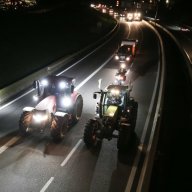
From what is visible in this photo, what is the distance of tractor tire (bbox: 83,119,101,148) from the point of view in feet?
50.3

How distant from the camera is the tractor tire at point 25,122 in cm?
1624

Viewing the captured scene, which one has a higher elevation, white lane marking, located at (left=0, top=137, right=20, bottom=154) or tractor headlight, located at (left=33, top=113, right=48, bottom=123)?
tractor headlight, located at (left=33, top=113, right=48, bottom=123)

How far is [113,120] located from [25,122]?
177 inches

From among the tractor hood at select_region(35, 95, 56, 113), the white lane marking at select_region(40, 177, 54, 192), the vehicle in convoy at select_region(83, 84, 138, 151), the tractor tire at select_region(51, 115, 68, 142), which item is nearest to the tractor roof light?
the vehicle in convoy at select_region(83, 84, 138, 151)

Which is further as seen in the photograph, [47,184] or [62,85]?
[62,85]

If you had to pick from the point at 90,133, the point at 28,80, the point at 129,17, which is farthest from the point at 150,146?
the point at 129,17

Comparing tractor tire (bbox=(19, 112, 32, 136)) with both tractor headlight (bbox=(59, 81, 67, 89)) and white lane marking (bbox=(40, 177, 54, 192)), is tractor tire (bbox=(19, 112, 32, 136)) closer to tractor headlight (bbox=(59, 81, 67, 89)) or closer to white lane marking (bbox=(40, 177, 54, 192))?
tractor headlight (bbox=(59, 81, 67, 89))

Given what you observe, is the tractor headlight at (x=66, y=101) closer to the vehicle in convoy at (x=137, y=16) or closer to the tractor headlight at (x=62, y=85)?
the tractor headlight at (x=62, y=85)

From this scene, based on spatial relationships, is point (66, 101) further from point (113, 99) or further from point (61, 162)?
point (61, 162)

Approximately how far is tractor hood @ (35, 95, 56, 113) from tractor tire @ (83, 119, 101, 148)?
2244 millimetres

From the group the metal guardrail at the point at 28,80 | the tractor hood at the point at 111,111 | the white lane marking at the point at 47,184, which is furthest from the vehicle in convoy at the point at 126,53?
the white lane marking at the point at 47,184

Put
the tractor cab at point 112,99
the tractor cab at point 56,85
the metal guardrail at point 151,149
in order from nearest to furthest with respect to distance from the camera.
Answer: the metal guardrail at point 151,149, the tractor cab at point 112,99, the tractor cab at point 56,85

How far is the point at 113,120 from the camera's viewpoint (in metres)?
15.4

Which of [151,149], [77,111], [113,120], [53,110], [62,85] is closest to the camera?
[113,120]
